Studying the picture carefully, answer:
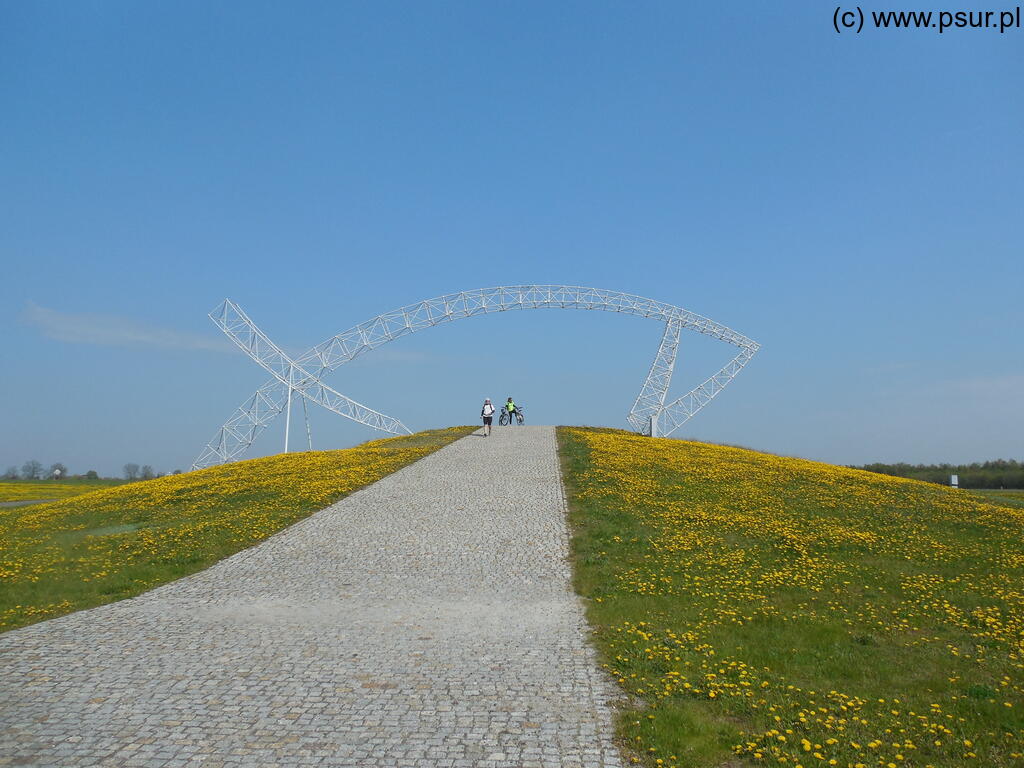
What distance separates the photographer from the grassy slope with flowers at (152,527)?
55.4 feet

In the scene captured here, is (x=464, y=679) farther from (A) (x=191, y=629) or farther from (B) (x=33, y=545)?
(B) (x=33, y=545)

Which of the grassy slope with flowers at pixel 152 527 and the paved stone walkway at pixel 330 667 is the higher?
the grassy slope with flowers at pixel 152 527

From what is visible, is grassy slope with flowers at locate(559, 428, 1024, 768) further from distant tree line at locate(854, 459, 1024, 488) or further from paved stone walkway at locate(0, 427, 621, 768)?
distant tree line at locate(854, 459, 1024, 488)

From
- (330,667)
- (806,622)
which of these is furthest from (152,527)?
(806,622)

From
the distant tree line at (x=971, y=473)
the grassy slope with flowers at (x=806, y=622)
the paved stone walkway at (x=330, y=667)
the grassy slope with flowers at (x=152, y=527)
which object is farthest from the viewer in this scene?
the distant tree line at (x=971, y=473)

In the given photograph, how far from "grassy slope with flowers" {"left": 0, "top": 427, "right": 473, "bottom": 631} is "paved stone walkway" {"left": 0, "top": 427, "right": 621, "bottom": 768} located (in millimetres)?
1291

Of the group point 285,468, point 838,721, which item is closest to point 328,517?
point 285,468

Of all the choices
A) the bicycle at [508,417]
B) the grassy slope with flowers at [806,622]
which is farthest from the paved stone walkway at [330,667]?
the bicycle at [508,417]

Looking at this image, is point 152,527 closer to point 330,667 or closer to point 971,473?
point 330,667

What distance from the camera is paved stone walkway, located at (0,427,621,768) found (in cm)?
877

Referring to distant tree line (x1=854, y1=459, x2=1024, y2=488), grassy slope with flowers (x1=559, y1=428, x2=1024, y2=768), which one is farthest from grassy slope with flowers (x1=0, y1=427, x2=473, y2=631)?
distant tree line (x1=854, y1=459, x2=1024, y2=488)

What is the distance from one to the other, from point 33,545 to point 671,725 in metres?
20.8

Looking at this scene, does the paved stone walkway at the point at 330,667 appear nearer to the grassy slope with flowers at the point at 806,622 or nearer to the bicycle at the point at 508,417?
the grassy slope with flowers at the point at 806,622

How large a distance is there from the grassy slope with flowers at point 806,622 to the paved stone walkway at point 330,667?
104 cm
